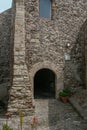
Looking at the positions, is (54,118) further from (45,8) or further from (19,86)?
(45,8)

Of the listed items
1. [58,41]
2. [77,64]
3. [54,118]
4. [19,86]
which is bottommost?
[54,118]

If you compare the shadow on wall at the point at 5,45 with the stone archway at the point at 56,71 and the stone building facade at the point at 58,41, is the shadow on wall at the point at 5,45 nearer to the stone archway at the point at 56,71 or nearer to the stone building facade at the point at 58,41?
the stone building facade at the point at 58,41

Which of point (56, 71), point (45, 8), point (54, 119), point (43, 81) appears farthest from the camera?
point (43, 81)

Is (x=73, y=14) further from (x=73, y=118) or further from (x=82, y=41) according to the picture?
(x=73, y=118)

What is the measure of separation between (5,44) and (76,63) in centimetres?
441

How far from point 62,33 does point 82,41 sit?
1114 mm

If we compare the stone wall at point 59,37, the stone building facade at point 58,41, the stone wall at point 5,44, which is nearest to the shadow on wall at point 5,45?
the stone wall at point 5,44

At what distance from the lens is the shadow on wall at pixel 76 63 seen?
12656mm

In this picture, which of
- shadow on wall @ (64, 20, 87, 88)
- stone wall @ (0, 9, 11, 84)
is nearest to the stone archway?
shadow on wall @ (64, 20, 87, 88)

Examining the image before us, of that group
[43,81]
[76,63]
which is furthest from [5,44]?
[43,81]

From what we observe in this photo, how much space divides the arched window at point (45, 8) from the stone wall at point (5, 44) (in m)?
2.77

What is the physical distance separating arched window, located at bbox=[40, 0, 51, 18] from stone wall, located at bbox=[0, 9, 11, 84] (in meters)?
2.77

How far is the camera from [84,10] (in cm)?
1323

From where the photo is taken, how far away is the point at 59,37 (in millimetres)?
12734
